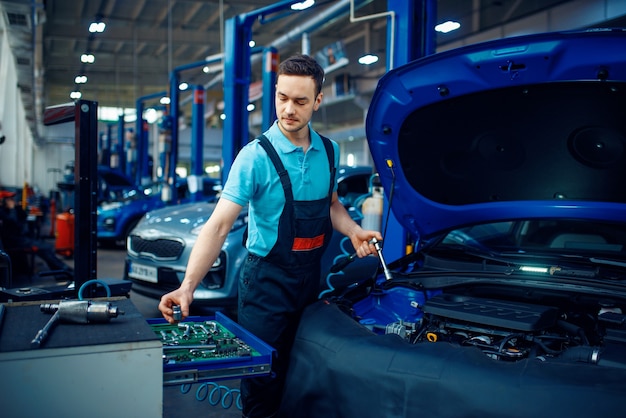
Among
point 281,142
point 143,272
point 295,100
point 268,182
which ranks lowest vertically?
point 143,272

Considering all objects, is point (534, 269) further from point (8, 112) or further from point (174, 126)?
point (8, 112)

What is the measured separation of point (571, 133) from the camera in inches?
88.0

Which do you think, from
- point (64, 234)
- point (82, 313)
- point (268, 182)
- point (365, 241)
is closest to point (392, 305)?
point (365, 241)

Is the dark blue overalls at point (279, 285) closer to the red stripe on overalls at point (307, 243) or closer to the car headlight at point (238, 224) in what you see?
the red stripe on overalls at point (307, 243)

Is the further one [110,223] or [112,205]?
[112,205]

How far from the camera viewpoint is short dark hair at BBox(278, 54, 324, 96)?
2.01 metres

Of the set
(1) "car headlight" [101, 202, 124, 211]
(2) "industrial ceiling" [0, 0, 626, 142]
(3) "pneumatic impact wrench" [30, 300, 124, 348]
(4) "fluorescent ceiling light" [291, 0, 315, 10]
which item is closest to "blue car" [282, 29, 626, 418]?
(3) "pneumatic impact wrench" [30, 300, 124, 348]

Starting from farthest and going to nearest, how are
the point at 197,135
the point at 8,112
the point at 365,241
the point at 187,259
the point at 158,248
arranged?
the point at 8,112 → the point at 197,135 → the point at 158,248 → the point at 187,259 → the point at 365,241

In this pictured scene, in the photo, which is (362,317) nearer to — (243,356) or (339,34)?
(243,356)

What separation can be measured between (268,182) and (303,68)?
417mm

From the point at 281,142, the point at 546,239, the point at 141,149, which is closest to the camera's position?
the point at 281,142

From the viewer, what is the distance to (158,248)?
469 centimetres

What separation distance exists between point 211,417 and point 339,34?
15527mm

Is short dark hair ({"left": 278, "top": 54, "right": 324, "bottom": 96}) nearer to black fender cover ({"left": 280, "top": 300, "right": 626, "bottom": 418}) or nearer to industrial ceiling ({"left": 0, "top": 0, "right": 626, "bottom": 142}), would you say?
black fender cover ({"left": 280, "top": 300, "right": 626, "bottom": 418})
